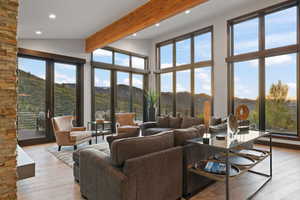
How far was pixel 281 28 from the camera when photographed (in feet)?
16.3

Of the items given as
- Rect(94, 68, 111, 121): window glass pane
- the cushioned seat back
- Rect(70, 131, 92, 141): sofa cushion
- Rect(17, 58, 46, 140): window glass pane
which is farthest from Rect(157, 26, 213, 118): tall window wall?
Rect(17, 58, 46, 140): window glass pane

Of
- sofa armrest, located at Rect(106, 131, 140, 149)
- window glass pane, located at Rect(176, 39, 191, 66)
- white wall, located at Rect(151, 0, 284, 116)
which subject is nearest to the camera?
sofa armrest, located at Rect(106, 131, 140, 149)

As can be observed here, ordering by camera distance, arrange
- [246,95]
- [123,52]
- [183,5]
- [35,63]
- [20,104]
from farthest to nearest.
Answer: [123,52] < [246,95] < [35,63] < [20,104] < [183,5]

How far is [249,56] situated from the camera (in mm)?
5441

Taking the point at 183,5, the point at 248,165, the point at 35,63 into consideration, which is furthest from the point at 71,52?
the point at 248,165

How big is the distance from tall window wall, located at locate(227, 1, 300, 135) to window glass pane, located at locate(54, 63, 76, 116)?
17.4 feet

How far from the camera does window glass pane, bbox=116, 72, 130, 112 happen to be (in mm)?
7180

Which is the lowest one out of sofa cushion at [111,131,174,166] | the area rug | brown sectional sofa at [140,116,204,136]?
the area rug

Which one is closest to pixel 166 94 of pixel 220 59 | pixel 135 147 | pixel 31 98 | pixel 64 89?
pixel 220 59

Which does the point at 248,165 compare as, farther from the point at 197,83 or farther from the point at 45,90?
the point at 45,90

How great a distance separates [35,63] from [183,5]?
14.6 feet

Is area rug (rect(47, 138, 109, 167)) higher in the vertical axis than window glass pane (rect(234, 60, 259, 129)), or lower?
lower

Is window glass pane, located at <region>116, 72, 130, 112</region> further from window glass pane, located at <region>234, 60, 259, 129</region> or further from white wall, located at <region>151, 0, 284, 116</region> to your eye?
window glass pane, located at <region>234, 60, 259, 129</region>

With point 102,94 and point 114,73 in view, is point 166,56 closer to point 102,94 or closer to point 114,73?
point 114,73
